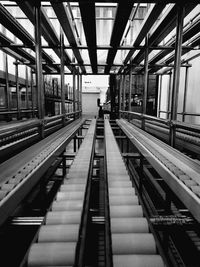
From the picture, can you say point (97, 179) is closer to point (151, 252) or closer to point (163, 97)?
point (151, 252)

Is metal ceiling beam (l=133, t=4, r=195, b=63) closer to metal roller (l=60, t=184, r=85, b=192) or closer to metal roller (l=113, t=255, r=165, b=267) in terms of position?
metal roller (l=60, t=184, r=85, b=192)

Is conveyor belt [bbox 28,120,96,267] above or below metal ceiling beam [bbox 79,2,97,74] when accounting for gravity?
below

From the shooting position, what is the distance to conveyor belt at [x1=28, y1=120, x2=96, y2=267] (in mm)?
750

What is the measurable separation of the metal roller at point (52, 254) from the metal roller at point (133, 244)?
0.18 meters

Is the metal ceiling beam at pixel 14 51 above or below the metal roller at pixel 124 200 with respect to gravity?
above

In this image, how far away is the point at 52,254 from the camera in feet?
2.53

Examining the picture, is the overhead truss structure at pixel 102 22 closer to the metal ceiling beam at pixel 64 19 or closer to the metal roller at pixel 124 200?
the metal ceiling beam at pixel 64 19

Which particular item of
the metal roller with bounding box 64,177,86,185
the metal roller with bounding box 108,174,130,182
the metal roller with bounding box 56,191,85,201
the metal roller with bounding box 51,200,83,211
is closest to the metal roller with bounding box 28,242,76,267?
the metal roller with bounding box 51,200,83,211

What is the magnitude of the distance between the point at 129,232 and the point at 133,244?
0.27ft

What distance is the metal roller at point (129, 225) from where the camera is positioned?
95 cm

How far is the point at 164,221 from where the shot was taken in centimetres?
98

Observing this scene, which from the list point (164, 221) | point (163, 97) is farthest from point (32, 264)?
point (163, 97)

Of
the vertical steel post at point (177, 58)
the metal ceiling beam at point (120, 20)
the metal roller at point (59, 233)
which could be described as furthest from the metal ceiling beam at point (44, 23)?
the metal roller at point (59, 233)

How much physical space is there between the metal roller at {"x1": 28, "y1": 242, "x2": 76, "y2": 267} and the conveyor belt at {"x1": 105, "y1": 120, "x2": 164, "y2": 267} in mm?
171
